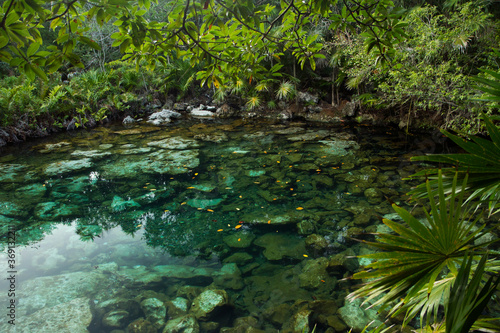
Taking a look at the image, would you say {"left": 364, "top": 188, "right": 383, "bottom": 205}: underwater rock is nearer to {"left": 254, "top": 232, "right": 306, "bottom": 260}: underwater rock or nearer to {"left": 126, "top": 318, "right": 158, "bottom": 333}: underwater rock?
{"left": 254, "top": 232, "right": 306, "bottom": 260}: underwater rock

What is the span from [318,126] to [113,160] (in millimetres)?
7054

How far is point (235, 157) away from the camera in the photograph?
7.02m

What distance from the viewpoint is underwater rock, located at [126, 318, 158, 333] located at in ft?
8.23

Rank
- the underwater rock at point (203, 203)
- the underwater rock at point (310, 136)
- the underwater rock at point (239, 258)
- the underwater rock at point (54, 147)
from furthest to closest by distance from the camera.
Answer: the underwater rock at point (310, 136) < the underwater rock at point (54, 147) < the underwater rock at point (203, 203) < the underwater rock at point (239, 258)

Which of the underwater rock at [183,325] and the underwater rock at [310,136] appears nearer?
the underwater rock at [183,325]

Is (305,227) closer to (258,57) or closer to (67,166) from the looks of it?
(258,57)

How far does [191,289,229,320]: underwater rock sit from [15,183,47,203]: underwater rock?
13.4 ft

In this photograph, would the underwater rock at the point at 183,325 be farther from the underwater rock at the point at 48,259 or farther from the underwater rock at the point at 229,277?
the underwater rock at the point at 48,259

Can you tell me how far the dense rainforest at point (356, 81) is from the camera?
1.02 m

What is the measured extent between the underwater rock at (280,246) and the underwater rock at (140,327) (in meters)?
1.50

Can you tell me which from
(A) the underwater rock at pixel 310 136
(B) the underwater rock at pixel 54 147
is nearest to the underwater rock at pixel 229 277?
(A) the underwater rock at pixel 310 136

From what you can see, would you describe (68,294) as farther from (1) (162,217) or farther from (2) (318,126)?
(2) (318,126)

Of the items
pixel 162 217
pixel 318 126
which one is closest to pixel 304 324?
pixel 162 217

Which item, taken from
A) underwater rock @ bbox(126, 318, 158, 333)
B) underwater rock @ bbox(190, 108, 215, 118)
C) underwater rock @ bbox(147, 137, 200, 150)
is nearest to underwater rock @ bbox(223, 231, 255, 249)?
underwater rock @ bbox(126, 318, 158, 333)
